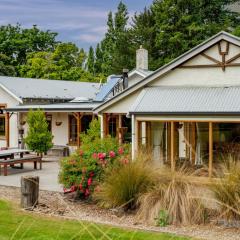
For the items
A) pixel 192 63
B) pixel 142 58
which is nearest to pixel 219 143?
pixel 192 63

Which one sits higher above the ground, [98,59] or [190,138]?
[98,59]

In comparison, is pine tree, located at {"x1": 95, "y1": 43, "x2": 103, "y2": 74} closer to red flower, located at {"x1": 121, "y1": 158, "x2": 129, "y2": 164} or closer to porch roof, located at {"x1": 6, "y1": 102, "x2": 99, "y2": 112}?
porch roof, located at {"x1": 6, "y1": 102, "x2": 99, "y2": 112}

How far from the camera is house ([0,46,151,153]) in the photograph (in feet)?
81.0

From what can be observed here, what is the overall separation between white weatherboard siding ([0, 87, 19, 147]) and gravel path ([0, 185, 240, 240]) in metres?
14.0

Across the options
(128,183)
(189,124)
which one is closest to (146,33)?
(189,124)

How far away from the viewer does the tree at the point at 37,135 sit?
A: 810 inches

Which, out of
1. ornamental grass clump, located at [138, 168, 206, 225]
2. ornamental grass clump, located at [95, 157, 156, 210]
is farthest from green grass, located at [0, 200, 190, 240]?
ornamental grass clump, located at [95, 157, 156, 210]

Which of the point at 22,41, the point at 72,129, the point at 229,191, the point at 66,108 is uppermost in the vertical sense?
the point at 22,41

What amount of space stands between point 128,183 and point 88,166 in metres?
1.80

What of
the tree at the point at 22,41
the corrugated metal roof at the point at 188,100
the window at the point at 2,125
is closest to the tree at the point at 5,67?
the tree at the point at 22,41

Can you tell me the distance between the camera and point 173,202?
923 centimetres

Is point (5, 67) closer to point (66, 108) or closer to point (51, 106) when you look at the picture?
point (51, 106)

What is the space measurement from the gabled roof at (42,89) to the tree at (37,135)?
20.8ft

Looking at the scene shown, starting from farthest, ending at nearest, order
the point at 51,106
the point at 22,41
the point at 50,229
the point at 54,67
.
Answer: the point at 22,41, the point at 54,67, the point at 51,106, the point at 50,229
